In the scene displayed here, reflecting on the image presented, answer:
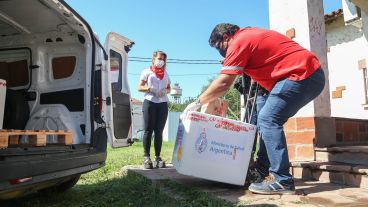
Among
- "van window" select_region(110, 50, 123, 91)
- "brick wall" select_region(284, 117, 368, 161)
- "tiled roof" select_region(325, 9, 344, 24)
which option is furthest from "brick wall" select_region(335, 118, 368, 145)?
"tiled roof" select_region(325, 9, 344, 24)

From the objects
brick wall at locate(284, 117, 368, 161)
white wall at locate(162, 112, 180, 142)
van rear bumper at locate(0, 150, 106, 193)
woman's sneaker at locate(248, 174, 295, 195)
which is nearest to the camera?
van rear bumper at locate(0, 150, 106, 193)

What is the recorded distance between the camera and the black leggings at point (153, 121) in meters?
5.32

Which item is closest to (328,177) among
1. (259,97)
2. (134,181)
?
(259,97)

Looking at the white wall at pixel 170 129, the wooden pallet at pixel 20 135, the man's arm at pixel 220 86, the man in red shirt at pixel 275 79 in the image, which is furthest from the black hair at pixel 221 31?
the white wall at pixel 170 129

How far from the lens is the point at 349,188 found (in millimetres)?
3488

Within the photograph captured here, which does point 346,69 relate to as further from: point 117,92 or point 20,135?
point 20,135

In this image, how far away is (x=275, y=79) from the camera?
11.3 feet

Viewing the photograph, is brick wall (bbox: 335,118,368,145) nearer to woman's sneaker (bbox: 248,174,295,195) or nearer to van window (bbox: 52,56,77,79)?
woman's sneaker (bbox: 248,174,295,195)

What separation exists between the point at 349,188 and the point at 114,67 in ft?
10.5

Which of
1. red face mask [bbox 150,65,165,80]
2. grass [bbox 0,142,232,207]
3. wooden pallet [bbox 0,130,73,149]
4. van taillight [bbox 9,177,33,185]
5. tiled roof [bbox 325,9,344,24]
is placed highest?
tiled roof [bbox 325,9,344,24]

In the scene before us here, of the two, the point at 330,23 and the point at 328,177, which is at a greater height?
the point at 330,23

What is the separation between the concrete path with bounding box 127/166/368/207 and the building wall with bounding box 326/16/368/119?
7.20 m

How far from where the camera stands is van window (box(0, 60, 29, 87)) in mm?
5027

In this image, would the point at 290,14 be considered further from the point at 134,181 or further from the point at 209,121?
the point at 134,181
